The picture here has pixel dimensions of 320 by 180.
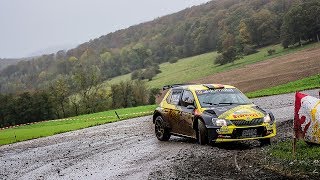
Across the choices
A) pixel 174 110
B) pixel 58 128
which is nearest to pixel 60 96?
pixel 58 128

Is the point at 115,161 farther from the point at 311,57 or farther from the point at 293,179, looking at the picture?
the point at 311,57

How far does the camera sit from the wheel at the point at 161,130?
15.7 metres

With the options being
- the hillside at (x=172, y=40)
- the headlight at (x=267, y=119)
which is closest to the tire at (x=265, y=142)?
the headlight at (x=267, y=119)

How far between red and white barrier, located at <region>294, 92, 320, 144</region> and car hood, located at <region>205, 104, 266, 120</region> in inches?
74.3

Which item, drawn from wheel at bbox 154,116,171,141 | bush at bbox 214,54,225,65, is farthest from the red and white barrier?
bush at bbox 214,54,225,65

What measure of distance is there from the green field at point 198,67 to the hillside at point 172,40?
10.7ft

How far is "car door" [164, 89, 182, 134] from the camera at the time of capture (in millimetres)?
14805

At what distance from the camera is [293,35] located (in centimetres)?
8075

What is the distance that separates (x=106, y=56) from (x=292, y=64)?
86.9 m

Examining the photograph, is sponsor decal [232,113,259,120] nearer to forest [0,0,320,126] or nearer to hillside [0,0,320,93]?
forest [0,0,320,126]

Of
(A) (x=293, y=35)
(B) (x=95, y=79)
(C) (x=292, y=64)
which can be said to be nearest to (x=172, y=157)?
(C) (x=292, y=64)

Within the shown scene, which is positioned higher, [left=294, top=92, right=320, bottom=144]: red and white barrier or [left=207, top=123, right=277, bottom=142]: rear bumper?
[left=294, top=92, right=320, bottom=144]: red and white barrier

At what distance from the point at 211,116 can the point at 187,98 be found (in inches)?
71.7

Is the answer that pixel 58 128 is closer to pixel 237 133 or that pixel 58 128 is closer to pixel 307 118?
pixel 237 133
